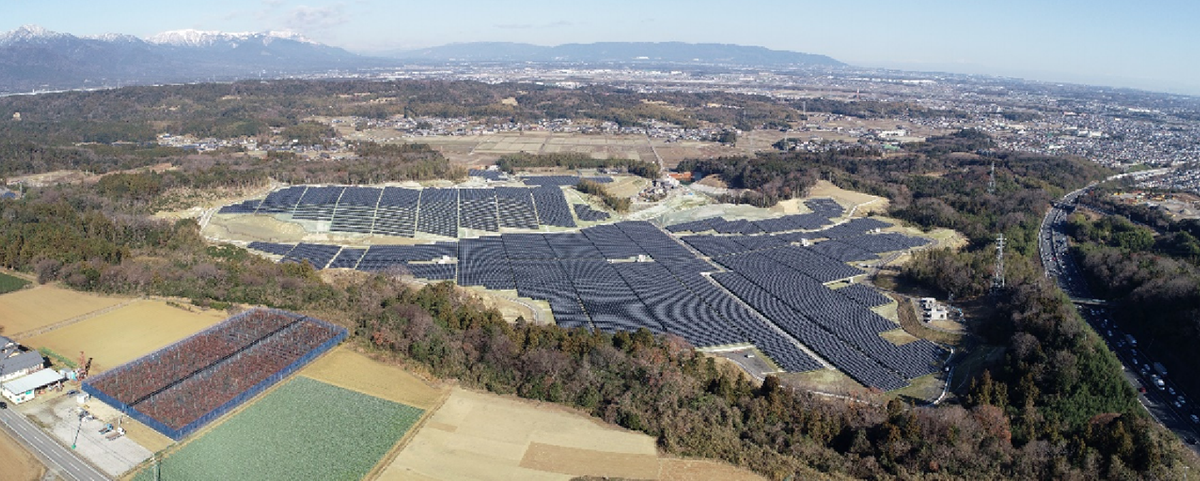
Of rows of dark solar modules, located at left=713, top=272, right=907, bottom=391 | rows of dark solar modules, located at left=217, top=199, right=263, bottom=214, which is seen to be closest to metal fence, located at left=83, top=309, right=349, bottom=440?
rows of dark solar modules, located at left=713, top=272, right=907, bottom=391

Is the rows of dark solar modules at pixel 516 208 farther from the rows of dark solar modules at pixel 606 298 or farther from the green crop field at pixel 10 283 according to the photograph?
the green crop field at pixel 10 283

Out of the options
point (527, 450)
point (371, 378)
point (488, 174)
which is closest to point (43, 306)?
point (371, 378)

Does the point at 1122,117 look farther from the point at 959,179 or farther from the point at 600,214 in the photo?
the point at 600,214

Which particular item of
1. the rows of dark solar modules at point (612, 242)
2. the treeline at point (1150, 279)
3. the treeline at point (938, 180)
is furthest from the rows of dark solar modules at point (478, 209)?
the treeline at point (1150, 279)

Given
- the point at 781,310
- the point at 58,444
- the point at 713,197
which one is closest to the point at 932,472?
the point at 781,310

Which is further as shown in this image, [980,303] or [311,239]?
[311,239]
